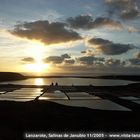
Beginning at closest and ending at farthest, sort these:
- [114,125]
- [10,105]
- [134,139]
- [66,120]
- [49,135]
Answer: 1. [134,139]
2. [49,135]
3. [114,125]
4. [66,120]
5. [10,105]

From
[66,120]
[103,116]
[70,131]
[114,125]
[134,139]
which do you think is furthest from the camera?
[103,116]

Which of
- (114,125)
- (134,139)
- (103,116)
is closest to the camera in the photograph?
(134,139)

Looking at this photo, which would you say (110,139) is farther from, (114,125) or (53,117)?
(53,117)

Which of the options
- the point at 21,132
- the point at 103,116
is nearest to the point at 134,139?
the point at 21,132

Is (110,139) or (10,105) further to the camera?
(10,105)

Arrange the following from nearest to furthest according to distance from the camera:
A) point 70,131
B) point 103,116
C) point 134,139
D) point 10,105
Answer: point 134,139
point 70,131
point 103,116
point 10,105

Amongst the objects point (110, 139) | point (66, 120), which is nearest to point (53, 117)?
point (66, 120)

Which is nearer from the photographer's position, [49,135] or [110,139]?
[110,139]

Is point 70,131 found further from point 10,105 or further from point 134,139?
point 10,105
